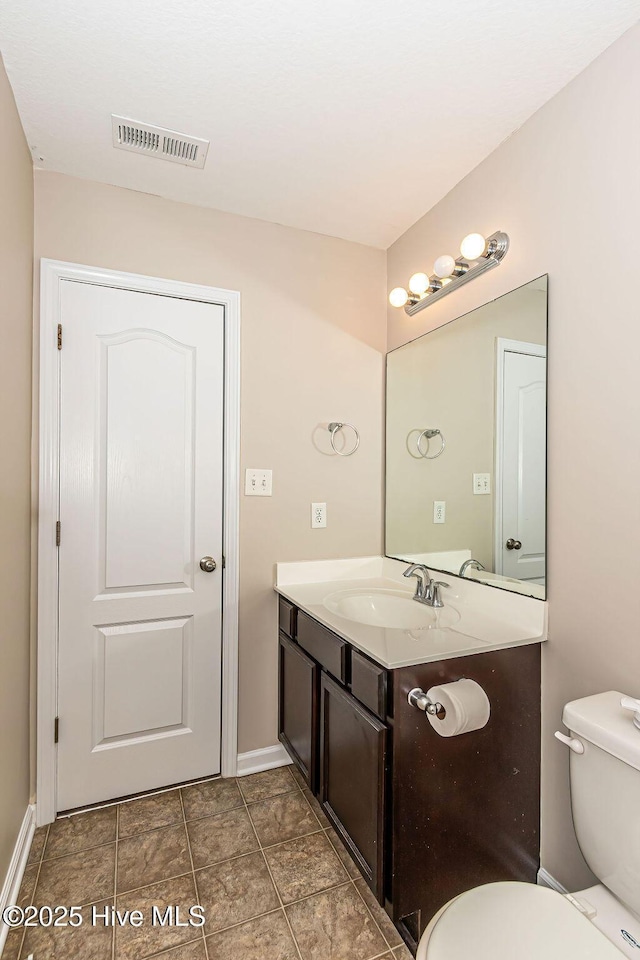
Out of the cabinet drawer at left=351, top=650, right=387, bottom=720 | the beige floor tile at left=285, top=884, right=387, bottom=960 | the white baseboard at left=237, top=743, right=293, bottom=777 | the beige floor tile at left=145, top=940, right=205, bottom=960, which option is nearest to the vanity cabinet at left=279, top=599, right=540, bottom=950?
the cabinet drawer at left=351, top=650, right=387, bottom=720

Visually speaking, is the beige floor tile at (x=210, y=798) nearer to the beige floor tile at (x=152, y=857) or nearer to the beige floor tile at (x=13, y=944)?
the beige floor tile at (x=152, y=857)

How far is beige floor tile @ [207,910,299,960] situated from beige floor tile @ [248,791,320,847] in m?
0.31

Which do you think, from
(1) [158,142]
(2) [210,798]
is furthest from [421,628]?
(1) [158,142]

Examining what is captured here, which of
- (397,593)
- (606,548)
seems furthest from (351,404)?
(606,548)

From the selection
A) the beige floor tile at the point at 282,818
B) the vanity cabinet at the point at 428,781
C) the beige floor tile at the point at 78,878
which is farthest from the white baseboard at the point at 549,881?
the beige floor tile at the point at 78,878

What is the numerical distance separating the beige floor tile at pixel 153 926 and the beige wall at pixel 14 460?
0.39m

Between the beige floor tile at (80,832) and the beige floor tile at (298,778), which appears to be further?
the beige floor tile at (298,778)

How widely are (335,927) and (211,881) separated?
414 mm

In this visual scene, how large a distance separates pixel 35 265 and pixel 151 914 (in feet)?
7.06

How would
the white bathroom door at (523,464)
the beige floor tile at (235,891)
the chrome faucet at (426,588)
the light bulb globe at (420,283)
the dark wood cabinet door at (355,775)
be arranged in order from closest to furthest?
the dark wood cabinet door at (355,775) → the beige floor tile at (235,891) → the white bathroom door at (523,464) → the chrome faucet at (426,588) → the light bulb globe at (420,283)

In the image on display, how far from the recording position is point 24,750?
1764 millimetres

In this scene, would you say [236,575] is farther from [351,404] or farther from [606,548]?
[606,548]

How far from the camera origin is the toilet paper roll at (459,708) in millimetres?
1259

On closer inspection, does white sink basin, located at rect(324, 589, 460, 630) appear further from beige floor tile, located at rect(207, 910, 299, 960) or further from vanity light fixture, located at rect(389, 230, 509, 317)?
vanity light fixture, located at rect(389, 230, 509, 317)
